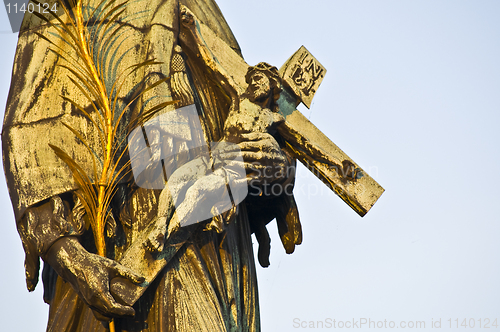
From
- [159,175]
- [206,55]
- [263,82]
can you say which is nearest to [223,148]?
[159,175]

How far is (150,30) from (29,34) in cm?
70

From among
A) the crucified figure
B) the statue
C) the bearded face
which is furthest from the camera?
the bearded face

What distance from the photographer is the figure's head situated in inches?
175

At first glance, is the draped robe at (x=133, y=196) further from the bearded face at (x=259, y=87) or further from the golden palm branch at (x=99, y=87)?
the bearded face at (x=259, y=87)

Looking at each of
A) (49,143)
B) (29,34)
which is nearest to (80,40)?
(29,34)

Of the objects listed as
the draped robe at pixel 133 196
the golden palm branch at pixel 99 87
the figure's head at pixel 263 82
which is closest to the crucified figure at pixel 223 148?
the figure's head at pixel 263 82

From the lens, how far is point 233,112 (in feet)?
14.5

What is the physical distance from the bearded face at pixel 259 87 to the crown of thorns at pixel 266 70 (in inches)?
1.0

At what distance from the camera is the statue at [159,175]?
379 cm

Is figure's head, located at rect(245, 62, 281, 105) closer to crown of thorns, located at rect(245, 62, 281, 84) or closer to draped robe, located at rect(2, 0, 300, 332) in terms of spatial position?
crown of thorns, located at rect(245, 62, 281, 84)

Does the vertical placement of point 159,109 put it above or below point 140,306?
Result: above

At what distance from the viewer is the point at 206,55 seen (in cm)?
455

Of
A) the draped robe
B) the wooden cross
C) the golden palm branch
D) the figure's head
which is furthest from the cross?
the golden palm branch

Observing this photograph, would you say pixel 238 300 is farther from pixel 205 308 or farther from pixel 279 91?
pixel 279 91
